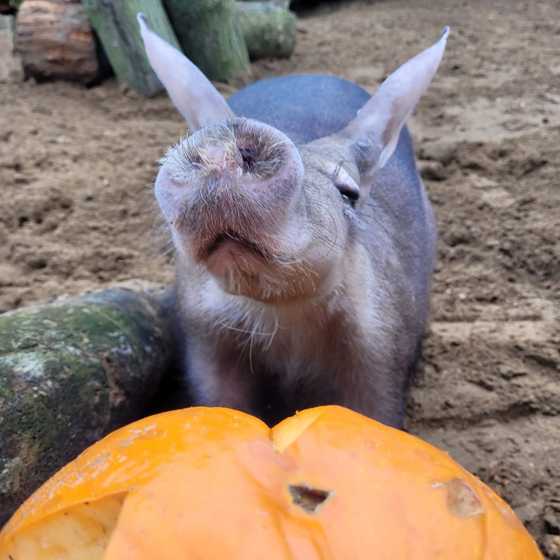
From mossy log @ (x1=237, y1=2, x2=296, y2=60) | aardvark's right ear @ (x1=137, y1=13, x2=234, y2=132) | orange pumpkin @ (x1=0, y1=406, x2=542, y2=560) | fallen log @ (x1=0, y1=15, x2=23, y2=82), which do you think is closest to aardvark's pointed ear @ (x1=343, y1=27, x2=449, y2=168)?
aardvark's right ear @ (x1=137, y1=13, x2=234, y2=132)

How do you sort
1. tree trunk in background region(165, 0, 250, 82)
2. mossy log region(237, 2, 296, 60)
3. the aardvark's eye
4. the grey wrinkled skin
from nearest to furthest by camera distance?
1. the grey wrinkled skin
2. the aardvark's eye
3. tree trunk in background region(165, 0, 250, 82)
4. mossy log region(237, 2, 296, 60)

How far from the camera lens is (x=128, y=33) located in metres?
5.58

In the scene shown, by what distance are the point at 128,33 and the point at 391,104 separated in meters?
3.21

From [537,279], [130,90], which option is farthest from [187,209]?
[130,90]

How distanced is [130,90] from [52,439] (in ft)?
13.4

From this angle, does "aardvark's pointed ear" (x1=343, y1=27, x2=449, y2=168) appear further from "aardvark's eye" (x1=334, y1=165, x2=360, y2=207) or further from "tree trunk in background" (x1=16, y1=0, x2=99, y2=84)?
"tree trunk in background" (x1=16, y1=0, x2=99, y2=84)

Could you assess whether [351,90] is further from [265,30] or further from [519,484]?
[265,30]

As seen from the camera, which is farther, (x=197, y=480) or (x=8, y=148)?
(x=8, y=148)

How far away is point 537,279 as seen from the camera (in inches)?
138

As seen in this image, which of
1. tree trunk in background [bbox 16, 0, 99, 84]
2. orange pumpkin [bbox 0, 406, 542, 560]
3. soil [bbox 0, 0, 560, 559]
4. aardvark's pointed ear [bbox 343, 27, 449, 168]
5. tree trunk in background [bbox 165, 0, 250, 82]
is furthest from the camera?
tree trunk in background [bbox 165, 0, 250, 82]

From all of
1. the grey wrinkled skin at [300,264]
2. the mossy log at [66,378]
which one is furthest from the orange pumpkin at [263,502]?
the grey wrinkled skin at [300,264]

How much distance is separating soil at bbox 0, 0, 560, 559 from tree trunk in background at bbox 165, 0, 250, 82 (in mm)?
251

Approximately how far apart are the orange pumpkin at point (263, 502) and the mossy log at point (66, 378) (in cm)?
33

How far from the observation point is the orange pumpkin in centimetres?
139
